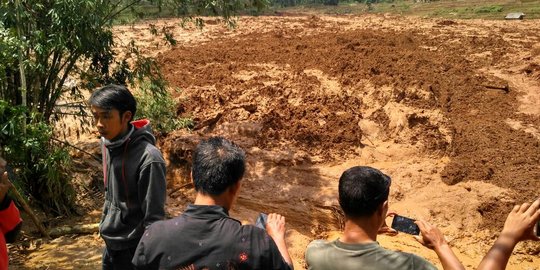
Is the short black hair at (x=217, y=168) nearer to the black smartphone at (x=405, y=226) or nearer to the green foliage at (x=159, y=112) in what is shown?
the black smartphone at (x=405, y=226)

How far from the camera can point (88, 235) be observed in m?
5.00

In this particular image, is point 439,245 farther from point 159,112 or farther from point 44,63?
point 159,112

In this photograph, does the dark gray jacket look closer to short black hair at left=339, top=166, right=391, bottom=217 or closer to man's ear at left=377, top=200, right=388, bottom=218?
short black hair at left=339, top=166, right=391, bottom=217

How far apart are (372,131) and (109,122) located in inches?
224

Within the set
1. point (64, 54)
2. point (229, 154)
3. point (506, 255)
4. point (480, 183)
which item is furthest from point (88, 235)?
point (480, 183)

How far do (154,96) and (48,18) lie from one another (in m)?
1.98

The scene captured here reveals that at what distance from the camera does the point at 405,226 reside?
2.04m

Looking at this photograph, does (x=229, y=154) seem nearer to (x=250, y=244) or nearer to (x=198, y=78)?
(x=250, y=244)

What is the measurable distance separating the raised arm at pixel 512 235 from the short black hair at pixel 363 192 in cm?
49

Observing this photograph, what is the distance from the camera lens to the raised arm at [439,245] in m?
1.88

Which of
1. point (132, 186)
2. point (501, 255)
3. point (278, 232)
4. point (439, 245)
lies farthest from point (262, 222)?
point (501, 255)

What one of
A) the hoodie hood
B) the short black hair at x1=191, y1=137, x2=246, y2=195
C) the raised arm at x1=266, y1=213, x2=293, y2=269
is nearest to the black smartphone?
the raised arm at x1=266, y1=213, x2=293, y2=269

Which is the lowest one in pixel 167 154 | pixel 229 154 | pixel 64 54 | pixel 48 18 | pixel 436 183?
pixel 436 183

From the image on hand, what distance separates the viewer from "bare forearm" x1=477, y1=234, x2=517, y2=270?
188 centimetres
